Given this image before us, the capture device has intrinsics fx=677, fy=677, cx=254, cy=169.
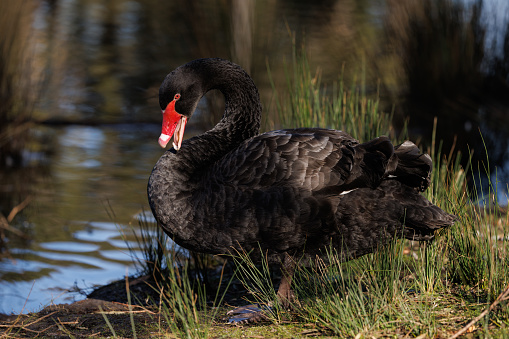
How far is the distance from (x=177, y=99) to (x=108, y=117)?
5.39 m

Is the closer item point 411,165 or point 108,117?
point 411,165

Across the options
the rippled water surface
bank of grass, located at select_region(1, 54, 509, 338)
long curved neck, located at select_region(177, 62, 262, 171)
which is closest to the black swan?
bank of grass, located at select_region(1, 54, 509, 338)

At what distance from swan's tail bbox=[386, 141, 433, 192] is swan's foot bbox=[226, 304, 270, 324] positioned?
1002mm

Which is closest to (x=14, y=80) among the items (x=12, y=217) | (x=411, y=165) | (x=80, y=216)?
(x=12, y=217)

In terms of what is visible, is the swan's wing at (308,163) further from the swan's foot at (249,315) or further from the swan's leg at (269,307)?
the swan's foot at (249,315)

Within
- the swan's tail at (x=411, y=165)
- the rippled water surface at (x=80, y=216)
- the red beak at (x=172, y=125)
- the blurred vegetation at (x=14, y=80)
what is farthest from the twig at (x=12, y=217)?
the swan's tail at (x=411, y=165)

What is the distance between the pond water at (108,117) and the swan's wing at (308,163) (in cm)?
87

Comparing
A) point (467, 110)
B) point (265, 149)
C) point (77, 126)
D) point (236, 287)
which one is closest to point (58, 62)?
point (77, 126)

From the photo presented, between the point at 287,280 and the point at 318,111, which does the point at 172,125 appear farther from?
the point at 318,111

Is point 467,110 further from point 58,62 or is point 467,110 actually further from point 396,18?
point 58,62

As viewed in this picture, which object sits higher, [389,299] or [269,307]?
[389,299]

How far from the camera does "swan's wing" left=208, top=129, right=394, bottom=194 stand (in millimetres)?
3637

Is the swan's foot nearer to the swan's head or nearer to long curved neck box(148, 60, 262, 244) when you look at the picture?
long curved neck box(148, 60, 262, 244)

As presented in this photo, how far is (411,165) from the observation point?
3678 mm
